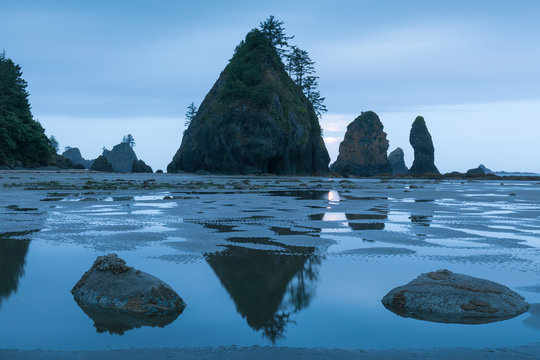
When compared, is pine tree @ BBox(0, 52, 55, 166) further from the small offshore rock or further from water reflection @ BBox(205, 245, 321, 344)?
water reflection @ BBox(205, 245, 321, 344)

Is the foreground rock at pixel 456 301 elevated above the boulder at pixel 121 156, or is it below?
below

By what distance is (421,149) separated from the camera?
406ft

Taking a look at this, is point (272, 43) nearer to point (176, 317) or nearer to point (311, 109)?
point (311, 109)

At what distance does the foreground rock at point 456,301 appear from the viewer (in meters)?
3.07

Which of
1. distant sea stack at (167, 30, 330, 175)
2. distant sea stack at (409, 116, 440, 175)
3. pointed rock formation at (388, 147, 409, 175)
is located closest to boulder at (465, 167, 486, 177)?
distant sea stack at (167, 30, 330, 175)

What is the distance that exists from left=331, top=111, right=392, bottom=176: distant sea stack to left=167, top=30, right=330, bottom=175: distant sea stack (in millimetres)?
61382

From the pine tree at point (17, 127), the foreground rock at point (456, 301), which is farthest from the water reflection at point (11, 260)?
the pine tree at point (17, 127)

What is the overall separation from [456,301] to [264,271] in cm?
180

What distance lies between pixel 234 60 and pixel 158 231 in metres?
65.6

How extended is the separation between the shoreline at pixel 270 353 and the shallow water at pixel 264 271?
3.6 inches

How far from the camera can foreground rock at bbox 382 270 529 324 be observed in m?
3.07

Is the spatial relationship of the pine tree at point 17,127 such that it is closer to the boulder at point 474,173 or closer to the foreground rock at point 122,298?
the foreground rock at point 122,298

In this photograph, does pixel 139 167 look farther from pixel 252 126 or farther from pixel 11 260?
pixel 11 260

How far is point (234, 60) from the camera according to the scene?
227 ft
